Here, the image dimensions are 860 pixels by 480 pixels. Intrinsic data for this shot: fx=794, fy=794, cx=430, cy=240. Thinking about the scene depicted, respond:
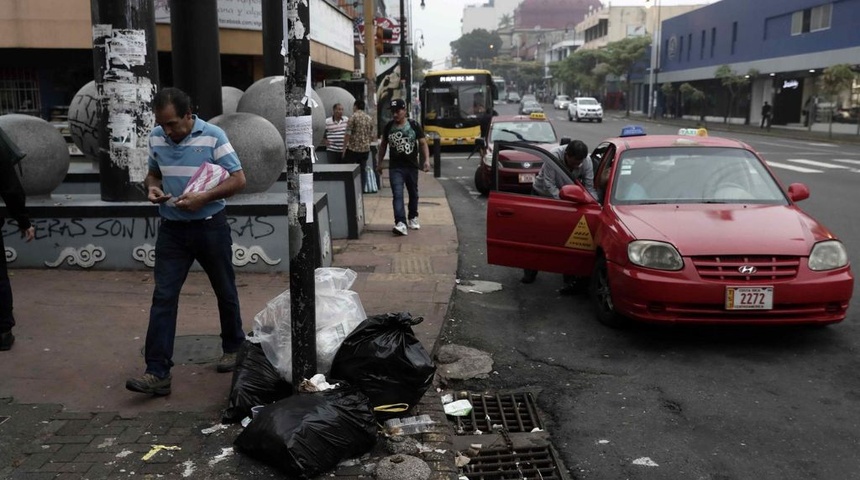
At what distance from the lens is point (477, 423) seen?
4.86m

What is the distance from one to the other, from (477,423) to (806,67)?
43.1m

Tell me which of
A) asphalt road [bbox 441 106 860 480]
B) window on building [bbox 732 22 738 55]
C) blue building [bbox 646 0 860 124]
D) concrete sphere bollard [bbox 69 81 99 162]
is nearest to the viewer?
asphalt road [bbox 441 106 860 480]

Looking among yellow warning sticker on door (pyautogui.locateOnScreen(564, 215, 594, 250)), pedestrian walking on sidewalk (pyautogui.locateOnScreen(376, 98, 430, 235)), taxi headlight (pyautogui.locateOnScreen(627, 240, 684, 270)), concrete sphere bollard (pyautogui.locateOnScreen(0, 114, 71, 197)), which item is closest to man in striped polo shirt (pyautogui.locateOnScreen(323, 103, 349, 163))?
pedestrian walking on sidewalk (pyautogui.locateOnScreen(376, 98, 430, 235))

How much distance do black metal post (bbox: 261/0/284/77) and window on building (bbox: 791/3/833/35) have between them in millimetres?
36067

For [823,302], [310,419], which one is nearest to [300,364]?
[310,419]

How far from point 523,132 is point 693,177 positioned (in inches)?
402

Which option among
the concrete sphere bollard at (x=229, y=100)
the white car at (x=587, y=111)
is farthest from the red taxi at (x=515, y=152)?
the white car at (x=587, y=111)

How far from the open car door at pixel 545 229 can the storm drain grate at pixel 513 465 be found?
300 centimetres

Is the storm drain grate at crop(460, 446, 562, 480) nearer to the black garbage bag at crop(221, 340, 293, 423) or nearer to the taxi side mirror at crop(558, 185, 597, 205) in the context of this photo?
the black garbage bag at crop(221, 340, 293, 423)

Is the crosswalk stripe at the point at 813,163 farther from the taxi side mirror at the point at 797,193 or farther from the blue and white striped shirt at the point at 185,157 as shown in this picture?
the blue and white striped shirt at the point at 185,157

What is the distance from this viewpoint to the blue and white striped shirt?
4.81 metres

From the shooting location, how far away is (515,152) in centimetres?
1459

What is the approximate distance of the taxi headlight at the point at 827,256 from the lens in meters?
5.91

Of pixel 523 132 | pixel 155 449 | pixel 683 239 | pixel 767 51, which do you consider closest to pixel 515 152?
pixel 523 132
